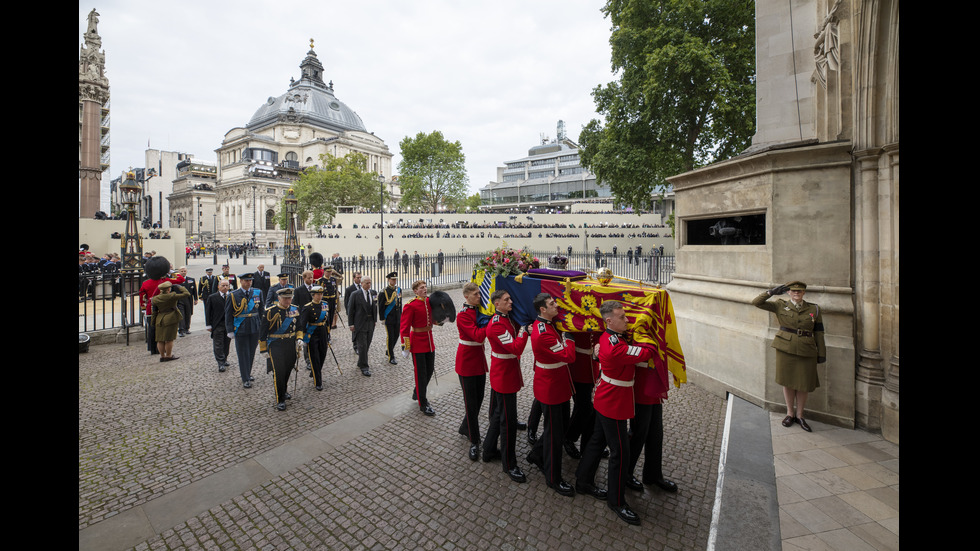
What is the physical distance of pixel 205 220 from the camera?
79125 mm

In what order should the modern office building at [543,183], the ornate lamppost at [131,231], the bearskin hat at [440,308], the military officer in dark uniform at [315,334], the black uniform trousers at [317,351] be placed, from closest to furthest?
the bearskin hat at [440,308], the military officer in dark uniform at [315,334], the black uniform trousers at [317,351], the ornate lamppost at [131,231], the modern office building at [543,183]

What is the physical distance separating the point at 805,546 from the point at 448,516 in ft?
9.82

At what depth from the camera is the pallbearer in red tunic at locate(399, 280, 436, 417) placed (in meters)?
6.33

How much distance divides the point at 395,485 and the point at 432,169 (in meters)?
50.5

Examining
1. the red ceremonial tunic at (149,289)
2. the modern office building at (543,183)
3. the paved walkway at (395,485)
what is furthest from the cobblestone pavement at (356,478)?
the modern office building at (543,183)

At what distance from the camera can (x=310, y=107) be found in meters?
84.6

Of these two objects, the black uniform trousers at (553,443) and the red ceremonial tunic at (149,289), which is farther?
the red ceremonial tunic at (149,289)

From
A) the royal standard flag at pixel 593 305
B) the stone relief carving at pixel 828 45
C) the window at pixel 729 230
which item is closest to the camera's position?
the royal standard flag at pixel 593 305

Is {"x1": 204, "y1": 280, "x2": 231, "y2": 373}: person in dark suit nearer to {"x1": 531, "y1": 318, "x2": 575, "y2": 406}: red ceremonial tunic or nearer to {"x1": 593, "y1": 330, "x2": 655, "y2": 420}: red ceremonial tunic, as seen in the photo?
{"x1": 531, "y1": 318, "x2": 575, "y2": 406}: red ceremonial tunic

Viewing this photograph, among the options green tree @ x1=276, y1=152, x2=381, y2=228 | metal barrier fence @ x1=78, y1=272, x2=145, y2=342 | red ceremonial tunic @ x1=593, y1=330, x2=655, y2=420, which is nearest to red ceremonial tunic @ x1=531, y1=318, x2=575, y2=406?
red ceremonial tunic @ x1=593, y1=330, x2=655, y2=420

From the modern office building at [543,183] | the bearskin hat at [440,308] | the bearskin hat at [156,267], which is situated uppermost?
the modern office building at [543,183]

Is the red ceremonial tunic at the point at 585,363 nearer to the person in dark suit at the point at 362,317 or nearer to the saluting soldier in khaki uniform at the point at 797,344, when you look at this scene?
the saluting soldier in khaki uniform at the point at 797,344

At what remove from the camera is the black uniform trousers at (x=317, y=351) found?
729cm

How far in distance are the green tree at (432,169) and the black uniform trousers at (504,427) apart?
4813 cm
